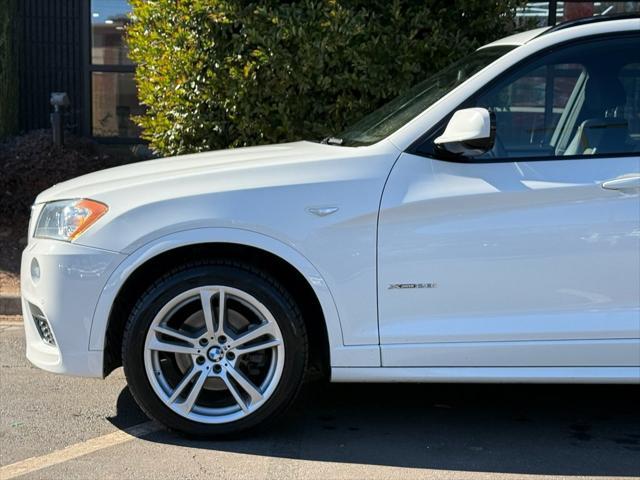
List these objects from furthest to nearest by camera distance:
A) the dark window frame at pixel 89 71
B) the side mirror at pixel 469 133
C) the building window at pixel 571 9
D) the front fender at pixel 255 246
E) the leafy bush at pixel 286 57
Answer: the dark window frame at pixel 89 71 < the building window at pixel 571 9 < the leafy bush at pixel 286 57 < the front fender at pixel 255 246 < the side mirror at pixel 469 133

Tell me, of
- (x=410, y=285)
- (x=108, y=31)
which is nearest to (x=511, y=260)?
(x=410, y=285)

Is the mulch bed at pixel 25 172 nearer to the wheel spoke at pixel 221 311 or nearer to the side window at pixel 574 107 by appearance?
the wheel spoke at pixel 221 311

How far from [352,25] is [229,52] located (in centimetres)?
104

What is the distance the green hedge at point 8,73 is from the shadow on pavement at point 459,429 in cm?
580

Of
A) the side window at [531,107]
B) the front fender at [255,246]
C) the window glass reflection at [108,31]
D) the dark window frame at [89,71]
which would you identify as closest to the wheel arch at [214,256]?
the front fender at [255,246]

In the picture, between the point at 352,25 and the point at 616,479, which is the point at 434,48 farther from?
the point at 616,479

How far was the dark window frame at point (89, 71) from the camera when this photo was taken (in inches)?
416

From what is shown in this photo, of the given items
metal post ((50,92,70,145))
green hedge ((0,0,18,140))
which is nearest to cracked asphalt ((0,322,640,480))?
metal post ((50,92,70,145))

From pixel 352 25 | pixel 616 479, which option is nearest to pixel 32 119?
pixel 352 25

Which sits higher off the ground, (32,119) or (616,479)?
(32,119)

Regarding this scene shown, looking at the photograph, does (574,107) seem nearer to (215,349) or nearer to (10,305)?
(215,349)

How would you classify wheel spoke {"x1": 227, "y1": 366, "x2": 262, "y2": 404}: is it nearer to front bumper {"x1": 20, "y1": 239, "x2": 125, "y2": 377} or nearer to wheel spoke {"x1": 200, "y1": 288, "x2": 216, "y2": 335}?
wheel spoke {"x1": 200, "y1": 288, "x2": 216, "y2": 335}

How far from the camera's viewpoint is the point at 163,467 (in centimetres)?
399

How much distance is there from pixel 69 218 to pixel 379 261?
1449 mm
